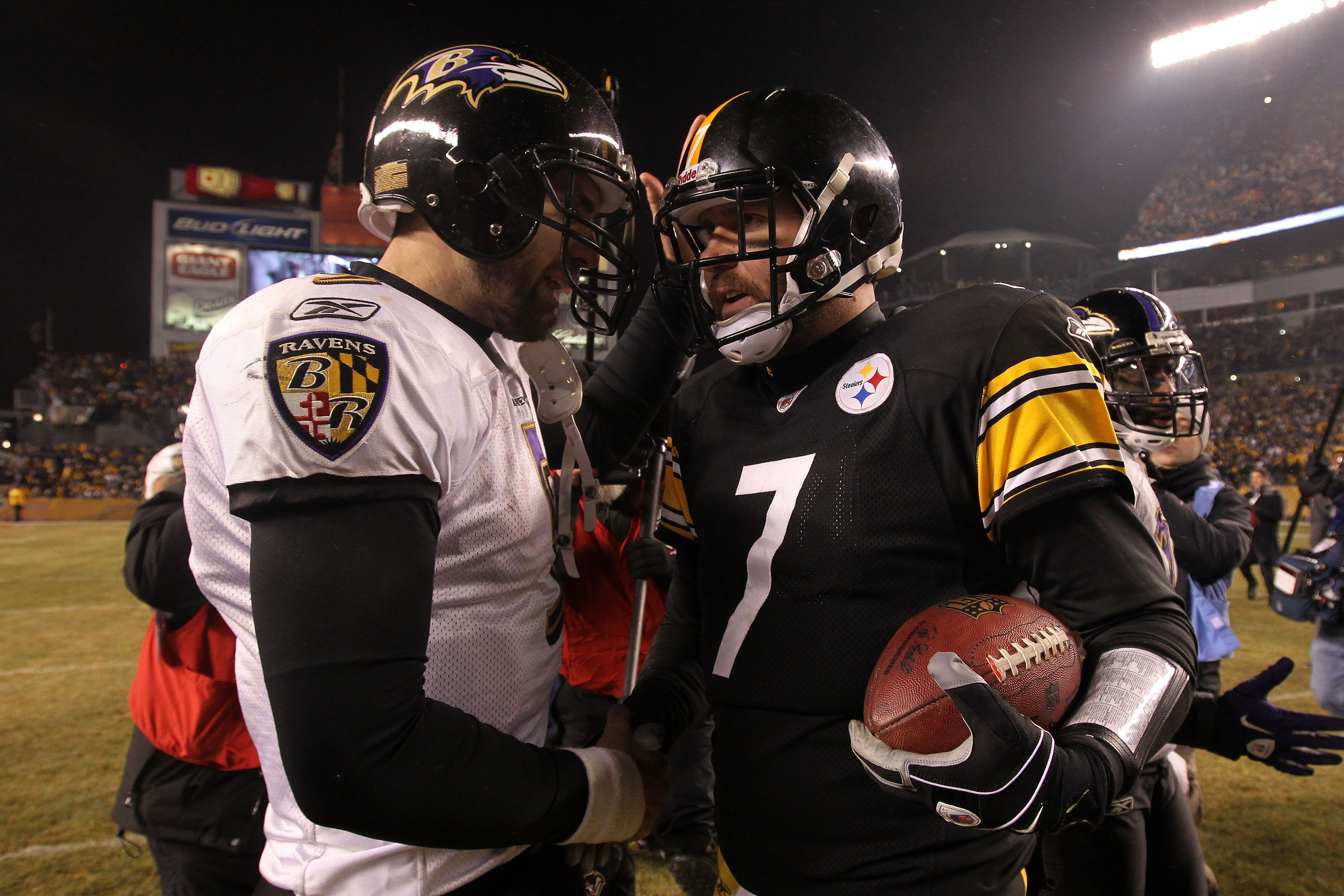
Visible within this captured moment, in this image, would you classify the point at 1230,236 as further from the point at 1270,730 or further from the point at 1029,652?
the point at 1029,652

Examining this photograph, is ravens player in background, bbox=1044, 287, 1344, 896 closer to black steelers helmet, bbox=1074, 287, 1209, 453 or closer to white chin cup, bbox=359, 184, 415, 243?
black steelers helmet, bbox=1074, 287, 1209, 453

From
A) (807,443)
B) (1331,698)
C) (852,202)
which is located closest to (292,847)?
(807,443)

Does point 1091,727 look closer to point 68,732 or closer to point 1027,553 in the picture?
point 1027,553

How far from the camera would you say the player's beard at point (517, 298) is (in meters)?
1.51

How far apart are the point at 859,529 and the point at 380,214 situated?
1.15m

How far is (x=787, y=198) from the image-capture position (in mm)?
1698

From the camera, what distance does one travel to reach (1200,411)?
3441 millimetres

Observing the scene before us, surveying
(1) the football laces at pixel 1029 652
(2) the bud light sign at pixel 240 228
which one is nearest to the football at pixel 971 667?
(1) the football laces at pixel 1029 652

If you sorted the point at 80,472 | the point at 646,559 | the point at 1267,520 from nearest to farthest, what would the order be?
the point at 646,559, the point at 1267,520, the point at 80,472

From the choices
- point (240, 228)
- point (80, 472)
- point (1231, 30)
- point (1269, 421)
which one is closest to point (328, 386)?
point (1231, 30)

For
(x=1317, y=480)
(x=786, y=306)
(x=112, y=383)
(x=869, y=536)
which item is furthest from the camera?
(x=112, y=383)

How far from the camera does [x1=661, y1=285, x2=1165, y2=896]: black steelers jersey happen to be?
1294mm

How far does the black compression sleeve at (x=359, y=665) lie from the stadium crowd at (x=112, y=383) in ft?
116

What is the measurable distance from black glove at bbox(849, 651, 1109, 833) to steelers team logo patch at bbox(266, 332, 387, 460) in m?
0.82
